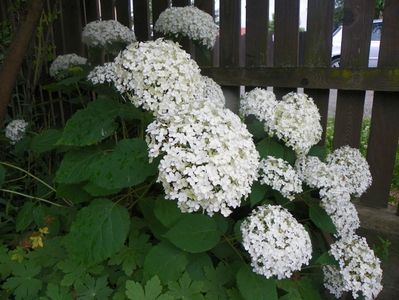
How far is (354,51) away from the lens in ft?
7.54

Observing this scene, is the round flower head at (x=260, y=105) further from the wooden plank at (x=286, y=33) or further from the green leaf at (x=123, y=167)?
the green leaf at (x=123, y=167)

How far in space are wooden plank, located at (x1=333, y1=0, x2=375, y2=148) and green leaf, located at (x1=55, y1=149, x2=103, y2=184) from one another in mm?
1558

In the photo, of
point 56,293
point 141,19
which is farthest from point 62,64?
point 56,293

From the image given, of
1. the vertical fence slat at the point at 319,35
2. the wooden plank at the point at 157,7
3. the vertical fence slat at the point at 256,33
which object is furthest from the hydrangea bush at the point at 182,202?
the wooden plank at the point at 157,7

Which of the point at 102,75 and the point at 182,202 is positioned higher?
the point at 102,75

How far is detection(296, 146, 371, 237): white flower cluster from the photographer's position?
174 cm

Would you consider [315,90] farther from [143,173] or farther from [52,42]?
[52,42]

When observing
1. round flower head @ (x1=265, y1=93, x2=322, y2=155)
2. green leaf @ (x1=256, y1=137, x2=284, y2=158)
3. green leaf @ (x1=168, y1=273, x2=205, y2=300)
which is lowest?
green leaf @ (x1=168, y1=273, x2=205, y2=300)

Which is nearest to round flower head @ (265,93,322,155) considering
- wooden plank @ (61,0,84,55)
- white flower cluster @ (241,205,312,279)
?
white flower cluster @ (241,205,312,279)

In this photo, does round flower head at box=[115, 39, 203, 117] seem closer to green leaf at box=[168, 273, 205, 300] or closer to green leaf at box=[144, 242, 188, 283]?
green leaf at box=[144, 242, 188, 283]

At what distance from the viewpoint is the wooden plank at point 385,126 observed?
2188 millimetres

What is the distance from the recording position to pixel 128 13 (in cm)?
317

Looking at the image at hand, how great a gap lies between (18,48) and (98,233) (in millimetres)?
998

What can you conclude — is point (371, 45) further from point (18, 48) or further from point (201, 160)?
point (18, 48)
